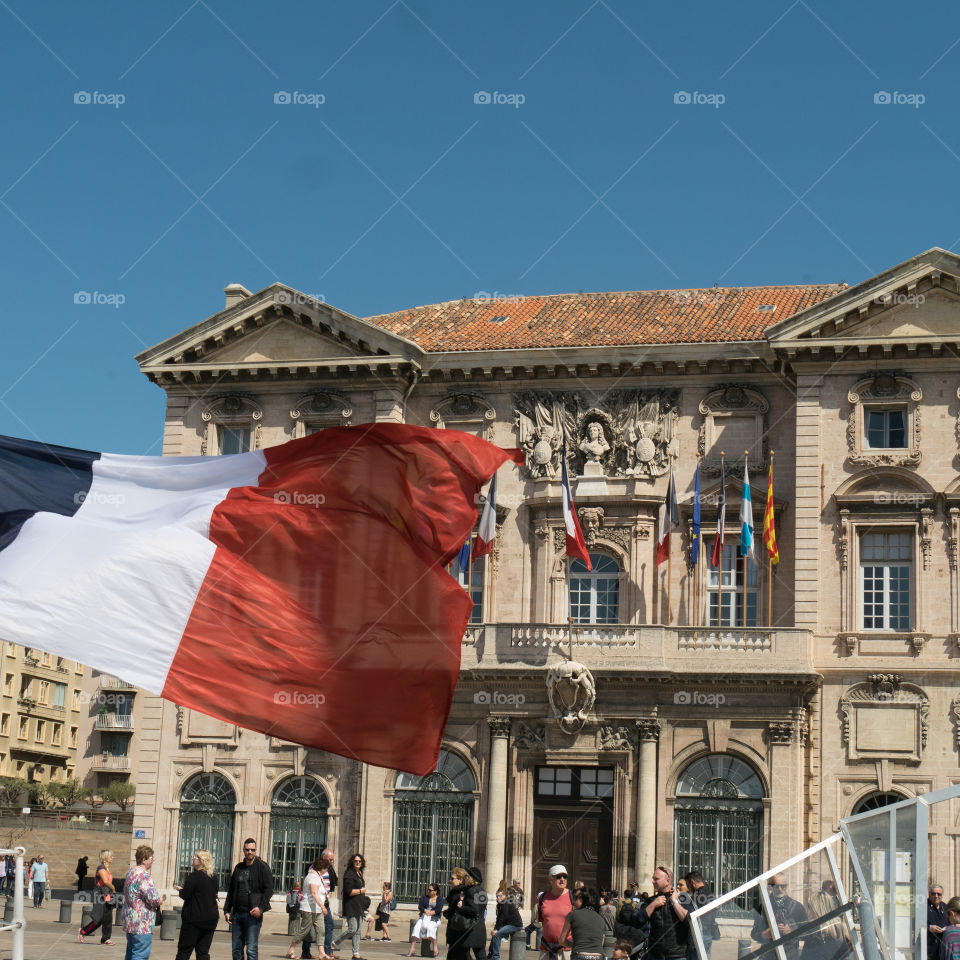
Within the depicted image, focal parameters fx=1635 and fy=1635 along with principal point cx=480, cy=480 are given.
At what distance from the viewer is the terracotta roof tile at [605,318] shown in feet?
133

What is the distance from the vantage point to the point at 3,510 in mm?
13250

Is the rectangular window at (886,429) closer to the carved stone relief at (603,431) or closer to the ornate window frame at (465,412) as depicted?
the carved stone relief at (603,431)

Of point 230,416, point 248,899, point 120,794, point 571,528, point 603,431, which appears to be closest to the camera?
point 248,899

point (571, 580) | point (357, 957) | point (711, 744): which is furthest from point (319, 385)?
point (357, 957)

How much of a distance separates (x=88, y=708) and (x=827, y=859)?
266ft

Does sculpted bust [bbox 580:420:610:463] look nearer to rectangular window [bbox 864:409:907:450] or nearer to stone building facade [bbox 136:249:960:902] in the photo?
stone building facade [bbox 136:249:960:902]

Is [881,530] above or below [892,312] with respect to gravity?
below

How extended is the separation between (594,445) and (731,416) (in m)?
3.34

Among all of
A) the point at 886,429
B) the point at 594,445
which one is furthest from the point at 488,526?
the point at 886,429

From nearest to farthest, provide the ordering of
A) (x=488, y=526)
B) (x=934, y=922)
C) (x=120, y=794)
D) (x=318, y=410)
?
(x=934, y=922)
(x=488, y=526)
(x=318, y=410)
(x=120, y=794)

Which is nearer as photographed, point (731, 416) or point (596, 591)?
point (731, 416)

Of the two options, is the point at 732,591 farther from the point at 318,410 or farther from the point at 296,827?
the point at 296,827

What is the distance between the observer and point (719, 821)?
3659cm

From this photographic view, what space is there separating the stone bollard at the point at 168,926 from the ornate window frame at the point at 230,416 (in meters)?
13.2
